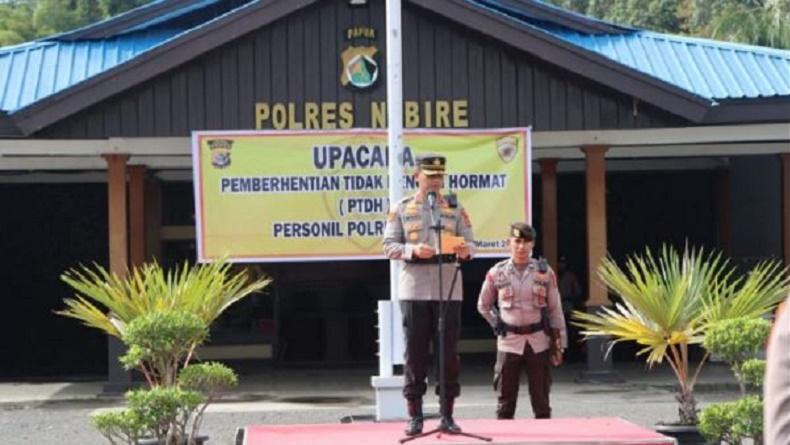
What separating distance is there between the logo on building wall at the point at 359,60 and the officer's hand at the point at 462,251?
7702 millimetres

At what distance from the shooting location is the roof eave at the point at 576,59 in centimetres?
1598

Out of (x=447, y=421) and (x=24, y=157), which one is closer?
(x=447, y=421)

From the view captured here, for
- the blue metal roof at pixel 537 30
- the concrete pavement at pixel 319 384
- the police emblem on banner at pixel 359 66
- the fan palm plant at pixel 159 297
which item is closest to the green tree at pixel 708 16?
the blue metal roof at pixel 537 30

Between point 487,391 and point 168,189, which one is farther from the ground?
point 168,189

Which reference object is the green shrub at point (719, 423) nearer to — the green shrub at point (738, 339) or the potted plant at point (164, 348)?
the green shrub at point (738, 339)

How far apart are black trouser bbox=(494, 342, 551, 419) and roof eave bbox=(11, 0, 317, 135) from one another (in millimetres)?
6964

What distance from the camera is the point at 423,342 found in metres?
9.12

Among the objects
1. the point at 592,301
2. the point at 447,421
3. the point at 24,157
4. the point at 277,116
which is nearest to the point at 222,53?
the point at 277,116

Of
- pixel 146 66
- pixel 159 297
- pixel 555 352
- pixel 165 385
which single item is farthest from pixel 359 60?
pixel 165 385

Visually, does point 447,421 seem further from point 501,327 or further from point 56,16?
point 56,16

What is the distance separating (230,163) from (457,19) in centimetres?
312

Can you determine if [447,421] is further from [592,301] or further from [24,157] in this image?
[24,157]

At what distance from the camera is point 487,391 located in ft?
53.8

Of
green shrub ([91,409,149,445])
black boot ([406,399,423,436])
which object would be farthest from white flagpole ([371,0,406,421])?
green shrub ([91,409,149,445])
